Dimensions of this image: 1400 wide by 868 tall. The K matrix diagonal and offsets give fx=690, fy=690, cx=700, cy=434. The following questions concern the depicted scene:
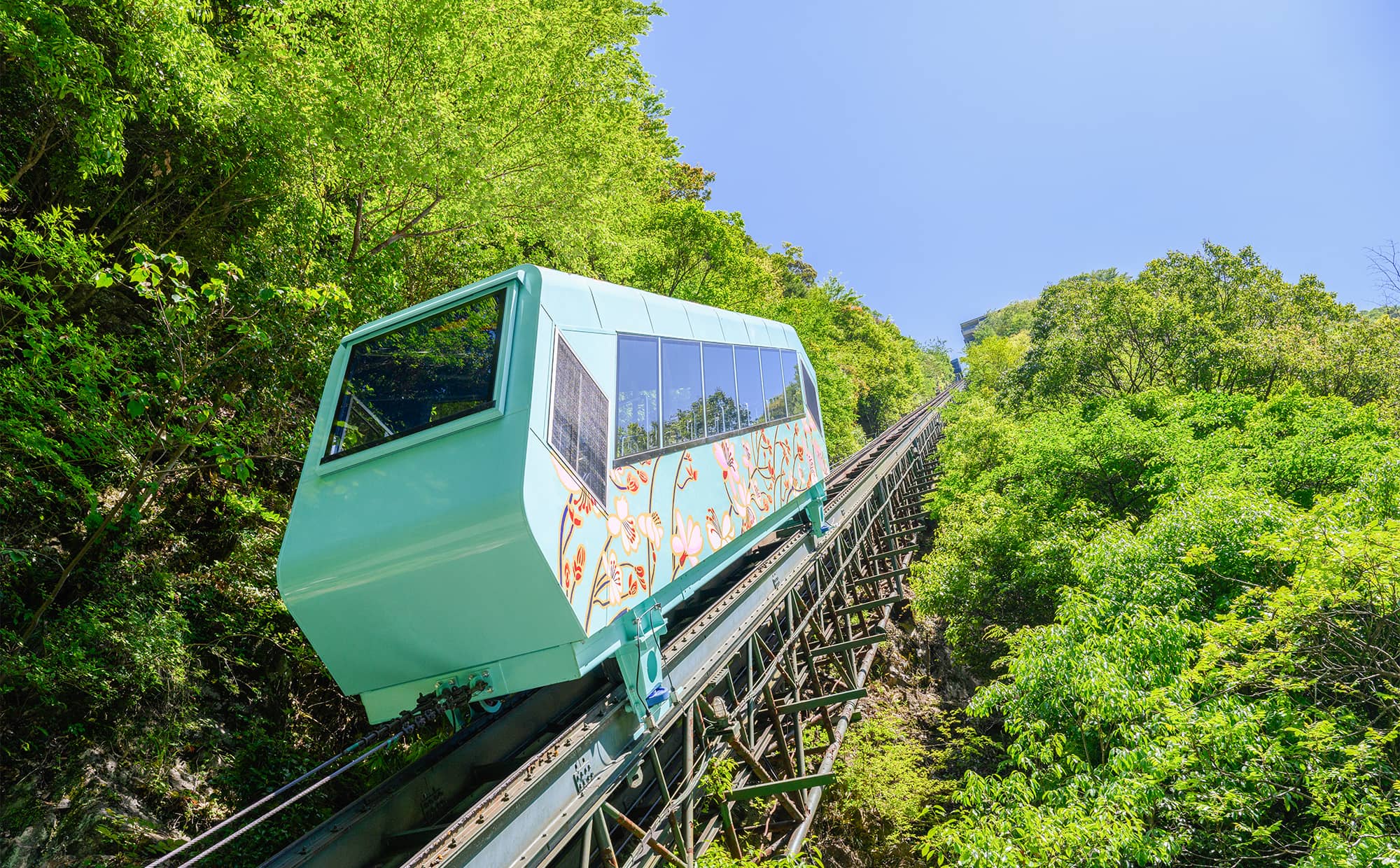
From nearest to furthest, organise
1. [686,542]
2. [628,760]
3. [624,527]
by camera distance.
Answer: [624,527] → [628,760] → [686,542]

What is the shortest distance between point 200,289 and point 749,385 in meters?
5.64

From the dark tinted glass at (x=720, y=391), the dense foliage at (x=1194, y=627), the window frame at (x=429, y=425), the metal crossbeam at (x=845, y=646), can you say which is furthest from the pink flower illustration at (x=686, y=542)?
the metal crossbeam at (x=845, y=646)

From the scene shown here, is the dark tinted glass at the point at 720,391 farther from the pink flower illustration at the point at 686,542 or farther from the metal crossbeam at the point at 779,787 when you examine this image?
the metal crossbeam at the point at 779,787

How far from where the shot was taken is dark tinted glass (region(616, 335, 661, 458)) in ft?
16.5

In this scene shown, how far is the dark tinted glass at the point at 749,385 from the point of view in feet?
24.7

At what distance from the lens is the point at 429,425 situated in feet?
14.2

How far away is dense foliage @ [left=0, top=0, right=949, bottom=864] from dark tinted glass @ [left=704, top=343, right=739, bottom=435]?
330 cm

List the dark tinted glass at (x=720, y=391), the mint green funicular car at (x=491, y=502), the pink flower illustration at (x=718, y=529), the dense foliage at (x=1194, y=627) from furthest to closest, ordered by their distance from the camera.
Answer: the dark tinted glass at (x=720, y=391)
the pink flower illustration at (x=718, y=529)
the dense foliage at (x=1194, y=627)
the mint green funicular car at (x=491, y=502)

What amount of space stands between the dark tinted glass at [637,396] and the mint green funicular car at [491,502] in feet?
0.05

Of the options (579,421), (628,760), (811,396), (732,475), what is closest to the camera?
(579,421)

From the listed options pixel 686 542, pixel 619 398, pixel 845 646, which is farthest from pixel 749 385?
pixel 845 646

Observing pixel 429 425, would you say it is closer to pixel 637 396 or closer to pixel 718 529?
pixel 637 396

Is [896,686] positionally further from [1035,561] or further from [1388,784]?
[1388,784]

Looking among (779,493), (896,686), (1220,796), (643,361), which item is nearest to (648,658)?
(643,361)
